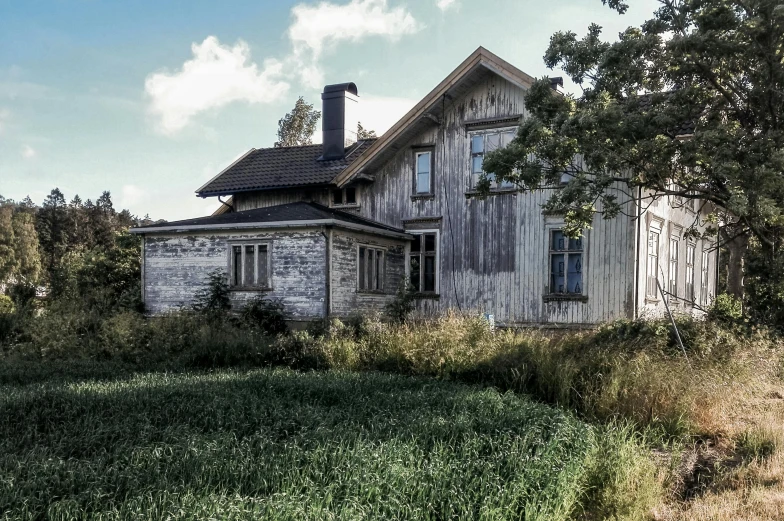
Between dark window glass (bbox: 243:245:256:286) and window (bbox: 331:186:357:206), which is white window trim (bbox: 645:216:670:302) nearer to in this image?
window (bbox: 331:186:357:206)

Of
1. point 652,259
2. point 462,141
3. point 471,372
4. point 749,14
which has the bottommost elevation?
point 471,372

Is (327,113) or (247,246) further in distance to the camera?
(327,113)

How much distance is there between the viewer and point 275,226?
18.6m

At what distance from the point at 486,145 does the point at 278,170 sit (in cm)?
799

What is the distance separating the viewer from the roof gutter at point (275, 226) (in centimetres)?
1792

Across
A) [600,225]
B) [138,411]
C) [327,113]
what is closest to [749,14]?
[600,225]

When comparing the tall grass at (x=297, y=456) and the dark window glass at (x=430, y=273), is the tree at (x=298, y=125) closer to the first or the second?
the dark window glass at (x=430, y=273)

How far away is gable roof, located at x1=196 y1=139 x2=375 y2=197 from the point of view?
908 inches

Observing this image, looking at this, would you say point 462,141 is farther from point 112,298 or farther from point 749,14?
point 112,298

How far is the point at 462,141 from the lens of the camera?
20078 millimetres

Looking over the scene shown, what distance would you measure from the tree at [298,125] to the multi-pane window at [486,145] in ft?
79.2

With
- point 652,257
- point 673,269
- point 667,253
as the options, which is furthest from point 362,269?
point 673,269

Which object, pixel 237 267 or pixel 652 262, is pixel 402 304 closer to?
pixel 237 267

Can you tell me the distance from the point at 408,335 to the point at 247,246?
747 cm
